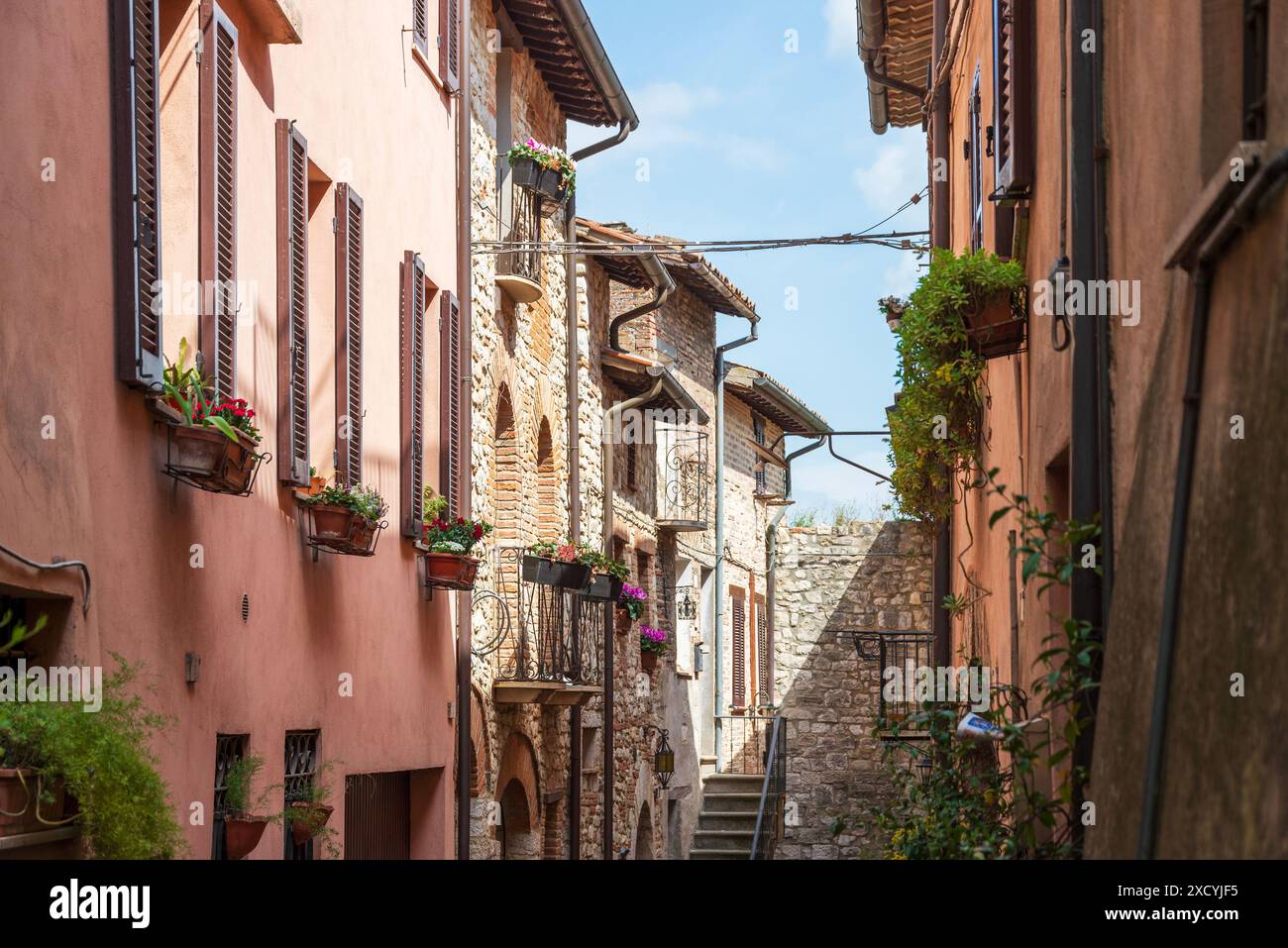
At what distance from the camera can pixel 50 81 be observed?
5574 millimetres

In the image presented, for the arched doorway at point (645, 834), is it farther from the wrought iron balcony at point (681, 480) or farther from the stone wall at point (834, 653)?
the wrought iron balcony at point (681, 480)

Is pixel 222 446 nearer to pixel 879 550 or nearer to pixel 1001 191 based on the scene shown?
pixel 1001 191

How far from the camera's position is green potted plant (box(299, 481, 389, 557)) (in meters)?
8.80

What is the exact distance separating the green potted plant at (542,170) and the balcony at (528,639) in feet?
10.3

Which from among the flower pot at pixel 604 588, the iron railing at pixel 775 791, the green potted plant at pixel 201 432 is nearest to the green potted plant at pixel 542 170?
the flower pot at pixel 604 588

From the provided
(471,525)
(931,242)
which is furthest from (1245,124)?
(931,242)

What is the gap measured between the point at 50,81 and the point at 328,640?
443 cm

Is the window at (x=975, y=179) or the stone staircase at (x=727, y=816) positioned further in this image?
the stone staircase at (x=727, y=816)

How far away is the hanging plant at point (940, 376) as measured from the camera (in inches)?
321

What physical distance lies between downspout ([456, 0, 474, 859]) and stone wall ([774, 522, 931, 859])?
353 inches

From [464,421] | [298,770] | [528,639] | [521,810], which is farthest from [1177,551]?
[521,810]
